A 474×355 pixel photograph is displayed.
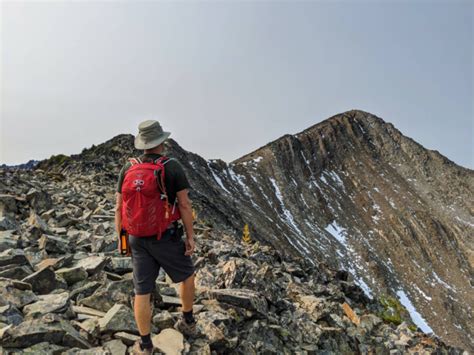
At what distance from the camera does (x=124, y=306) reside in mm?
5215

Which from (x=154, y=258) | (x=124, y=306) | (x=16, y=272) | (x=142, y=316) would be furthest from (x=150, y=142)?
(x=16, y=272)

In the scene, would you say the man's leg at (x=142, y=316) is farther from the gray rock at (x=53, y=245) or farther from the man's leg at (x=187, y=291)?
the gray rock at (x=53, y=245)

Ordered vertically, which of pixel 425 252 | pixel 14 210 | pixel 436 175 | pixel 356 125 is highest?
pixel 356 125

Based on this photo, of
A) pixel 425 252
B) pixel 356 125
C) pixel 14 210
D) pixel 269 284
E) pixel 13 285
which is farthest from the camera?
pixel 356 125

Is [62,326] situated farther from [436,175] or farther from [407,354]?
[436,175]

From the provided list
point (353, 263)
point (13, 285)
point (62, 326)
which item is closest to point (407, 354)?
point (62, 326)

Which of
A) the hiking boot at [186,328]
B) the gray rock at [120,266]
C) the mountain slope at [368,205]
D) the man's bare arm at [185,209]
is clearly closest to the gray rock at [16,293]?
the gray rock at [120,266]

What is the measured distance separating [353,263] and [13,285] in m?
82.4

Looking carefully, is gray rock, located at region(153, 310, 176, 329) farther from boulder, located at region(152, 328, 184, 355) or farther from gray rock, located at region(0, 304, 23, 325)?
gray rock, located at region(0, 304, 23, 325)

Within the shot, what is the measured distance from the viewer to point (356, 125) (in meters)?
125

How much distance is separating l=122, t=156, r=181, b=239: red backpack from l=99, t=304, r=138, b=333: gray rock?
1324mm

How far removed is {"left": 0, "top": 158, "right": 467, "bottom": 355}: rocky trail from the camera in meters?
4.71

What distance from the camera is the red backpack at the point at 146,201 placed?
446cm

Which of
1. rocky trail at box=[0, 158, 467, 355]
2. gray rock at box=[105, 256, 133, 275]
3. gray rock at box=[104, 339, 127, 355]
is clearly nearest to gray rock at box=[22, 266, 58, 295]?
rocky trail at box=[0, 158, 467, 355]
